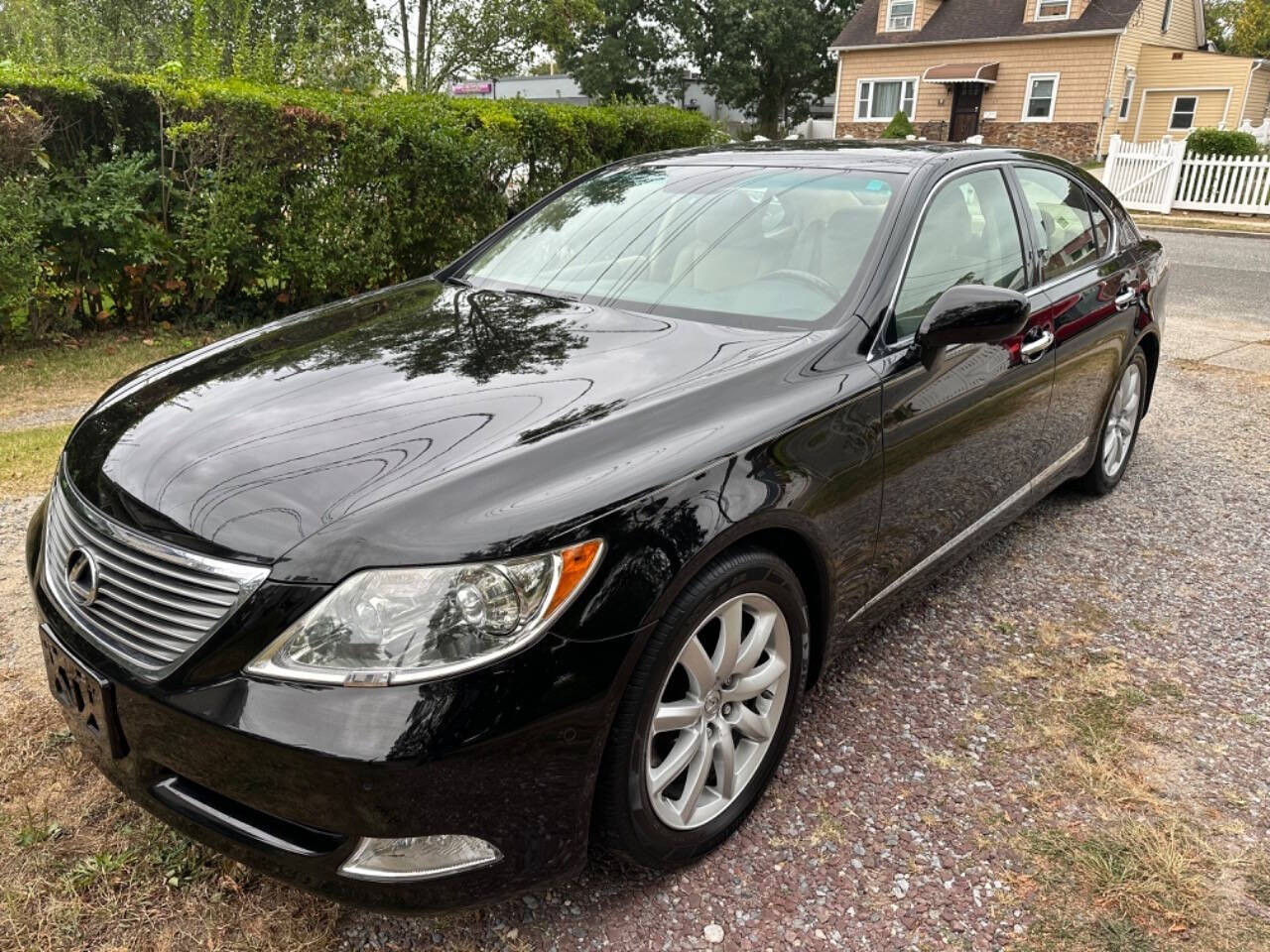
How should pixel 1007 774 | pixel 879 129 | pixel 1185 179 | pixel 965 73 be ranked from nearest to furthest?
pixel 1007 774 < pixel 1185 179 < pixel 965 73 < pixel 879 129

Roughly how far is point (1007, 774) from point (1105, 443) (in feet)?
7.77

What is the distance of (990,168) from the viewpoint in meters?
3.52

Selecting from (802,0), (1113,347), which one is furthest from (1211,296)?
(802,0)

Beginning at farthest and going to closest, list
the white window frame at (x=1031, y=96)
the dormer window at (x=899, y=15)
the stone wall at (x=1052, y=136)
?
the dormer window at (x=899, y=15) < the white window frame at (x=1031, y=96) < the stone wall at (x=1052, y=136)

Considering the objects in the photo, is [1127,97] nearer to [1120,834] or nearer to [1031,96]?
[1031,96]

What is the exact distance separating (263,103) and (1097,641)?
20.7ft

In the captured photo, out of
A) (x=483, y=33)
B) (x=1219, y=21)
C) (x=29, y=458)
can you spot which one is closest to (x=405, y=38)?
(x=483, y=33)

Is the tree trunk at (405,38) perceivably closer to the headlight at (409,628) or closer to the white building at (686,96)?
the white building at (686,96)

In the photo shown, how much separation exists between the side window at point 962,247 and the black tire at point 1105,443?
1.22m

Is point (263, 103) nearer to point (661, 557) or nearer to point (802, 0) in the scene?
point (661, 557)

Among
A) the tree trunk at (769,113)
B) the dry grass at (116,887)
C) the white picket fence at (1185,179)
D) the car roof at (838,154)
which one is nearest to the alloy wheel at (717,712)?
the dry grass at (116,887)

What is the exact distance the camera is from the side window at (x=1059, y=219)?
12.1 feet

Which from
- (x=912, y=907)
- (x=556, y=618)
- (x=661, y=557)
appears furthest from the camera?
(x=912, y=907)

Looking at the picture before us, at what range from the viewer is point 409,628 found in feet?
5.67
